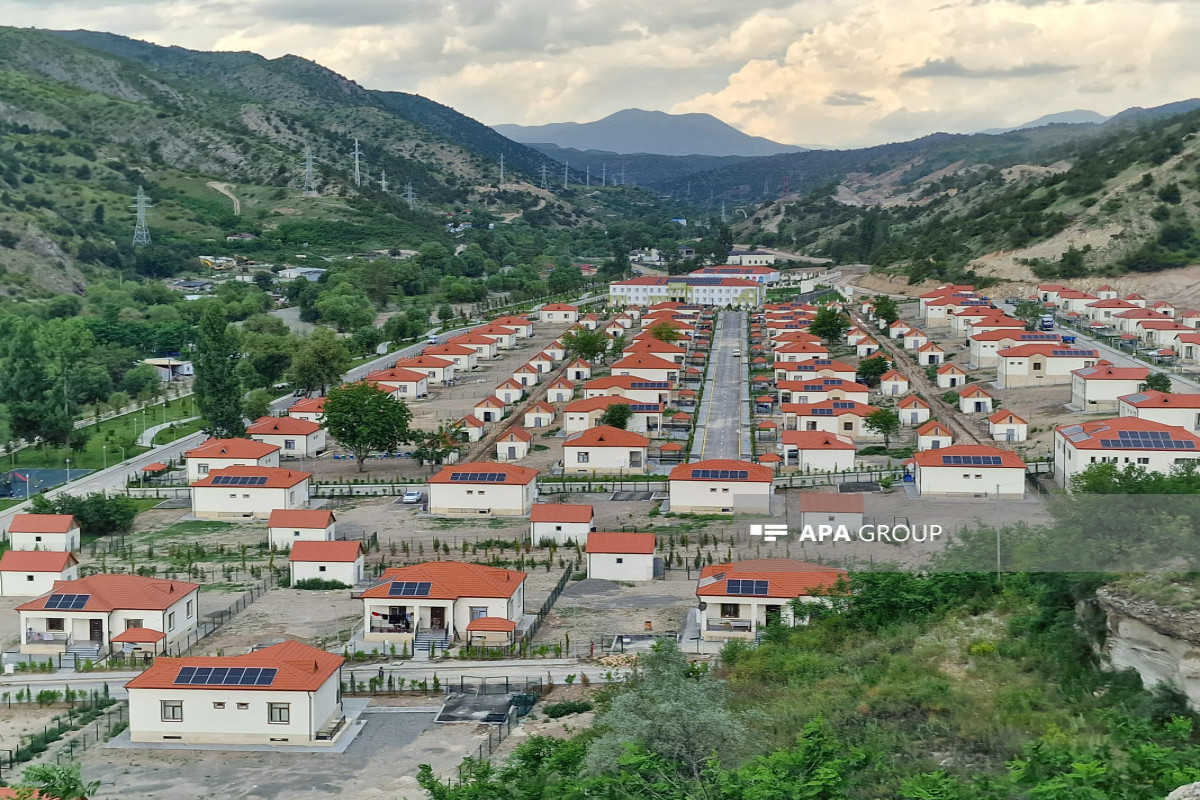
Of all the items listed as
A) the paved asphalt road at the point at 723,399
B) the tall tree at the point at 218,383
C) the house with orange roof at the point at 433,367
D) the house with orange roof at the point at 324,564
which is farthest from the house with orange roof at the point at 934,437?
the house with orange roof at the point at 433,367

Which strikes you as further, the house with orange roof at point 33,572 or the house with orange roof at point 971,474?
the house with orange roof at point 971,474

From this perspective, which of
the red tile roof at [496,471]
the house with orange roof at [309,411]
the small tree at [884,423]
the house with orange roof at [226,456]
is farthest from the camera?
the house with orange roof at [309,411]

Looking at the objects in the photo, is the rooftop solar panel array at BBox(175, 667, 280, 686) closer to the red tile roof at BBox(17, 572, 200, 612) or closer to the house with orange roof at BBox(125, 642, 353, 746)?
the house with orange roof at BBox(125, 642, 353, 746)

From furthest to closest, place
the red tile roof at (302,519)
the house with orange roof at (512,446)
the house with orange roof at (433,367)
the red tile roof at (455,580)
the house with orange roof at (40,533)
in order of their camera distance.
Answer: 1. the house with orange roof at (433,367)
2. the house with orange roof at (512,446)
3. the red tile roof at (302,519)
4. the house with orange roof at (40,533)
5. the red tile roof at (455,580)

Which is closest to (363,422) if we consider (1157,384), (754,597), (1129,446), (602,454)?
(602,454)

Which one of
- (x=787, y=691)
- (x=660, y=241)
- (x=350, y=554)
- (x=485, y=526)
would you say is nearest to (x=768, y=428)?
(x=485, y=526)

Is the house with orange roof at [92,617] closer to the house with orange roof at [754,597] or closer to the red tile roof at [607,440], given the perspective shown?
the house with orange roof at [754,597]

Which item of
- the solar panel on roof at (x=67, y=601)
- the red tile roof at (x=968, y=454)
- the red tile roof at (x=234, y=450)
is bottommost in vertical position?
the solar panel on roof at (x=67, y=601)
